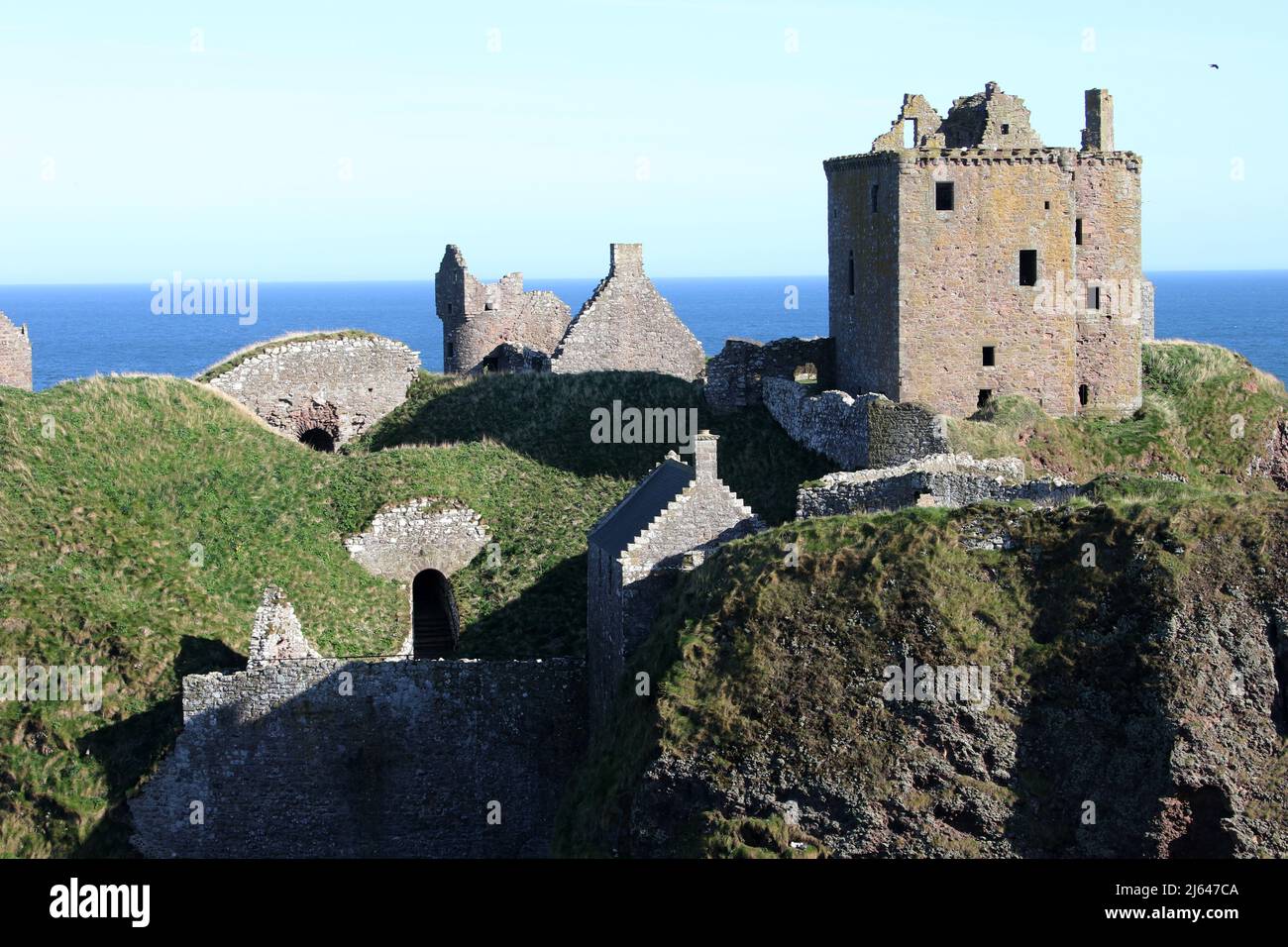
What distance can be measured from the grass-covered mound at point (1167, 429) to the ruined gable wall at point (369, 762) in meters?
11.3

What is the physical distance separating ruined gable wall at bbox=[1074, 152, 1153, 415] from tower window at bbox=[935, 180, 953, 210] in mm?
3586

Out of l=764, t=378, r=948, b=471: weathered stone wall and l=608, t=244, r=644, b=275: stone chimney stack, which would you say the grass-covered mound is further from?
l=608, t=244, r=644, b=275: stone chimney stack

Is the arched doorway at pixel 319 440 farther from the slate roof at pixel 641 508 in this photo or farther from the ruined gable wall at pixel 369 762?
the ruined gable wall at pixel 369 762

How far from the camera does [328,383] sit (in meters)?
53.5

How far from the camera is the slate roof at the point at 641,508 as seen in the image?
34938mm

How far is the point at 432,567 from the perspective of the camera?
4162cm

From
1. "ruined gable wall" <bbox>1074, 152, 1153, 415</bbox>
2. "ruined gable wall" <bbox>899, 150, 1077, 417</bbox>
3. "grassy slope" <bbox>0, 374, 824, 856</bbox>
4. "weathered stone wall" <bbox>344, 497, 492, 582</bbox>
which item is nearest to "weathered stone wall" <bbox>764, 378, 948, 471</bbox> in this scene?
"grassy slope" <bbox>0, 374, 824, 856</bbox>

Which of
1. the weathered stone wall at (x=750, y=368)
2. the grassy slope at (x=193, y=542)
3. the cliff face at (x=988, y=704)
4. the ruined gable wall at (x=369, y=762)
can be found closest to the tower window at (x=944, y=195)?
the weathered stone wall at (x=750, y=368)

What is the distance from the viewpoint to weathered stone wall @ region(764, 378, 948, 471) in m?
41.0

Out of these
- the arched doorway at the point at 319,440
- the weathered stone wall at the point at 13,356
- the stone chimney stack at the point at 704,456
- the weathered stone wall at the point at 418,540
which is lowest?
the weathered stone wall at the point at 418,540

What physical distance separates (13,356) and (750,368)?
2021 centimetres

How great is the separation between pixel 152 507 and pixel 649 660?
14.6 metres

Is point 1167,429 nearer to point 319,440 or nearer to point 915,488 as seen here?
point 915,488
